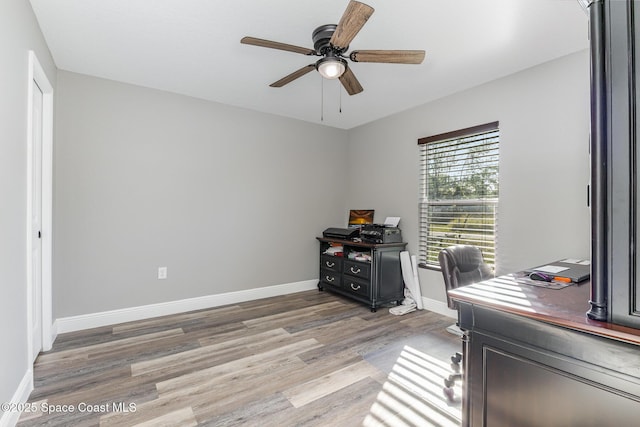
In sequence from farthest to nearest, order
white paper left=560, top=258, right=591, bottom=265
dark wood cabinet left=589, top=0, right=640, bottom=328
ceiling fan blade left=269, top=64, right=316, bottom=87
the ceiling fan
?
white paper left=560, top=258, right=591, bottom=265, ceiling fan blade left=269, top=64, right=316, bottom=87, the ceiling fan, dark wood cabinet left=589, top=0, right=640, bottom=328

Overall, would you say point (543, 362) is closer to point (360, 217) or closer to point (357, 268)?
point (357, 268)

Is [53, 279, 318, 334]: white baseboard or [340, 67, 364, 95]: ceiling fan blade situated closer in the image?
[340, 67, 364, 95]: ceiling fan blade

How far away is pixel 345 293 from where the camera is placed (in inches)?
155

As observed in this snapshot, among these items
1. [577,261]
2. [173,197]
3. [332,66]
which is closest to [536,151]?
[577,261]

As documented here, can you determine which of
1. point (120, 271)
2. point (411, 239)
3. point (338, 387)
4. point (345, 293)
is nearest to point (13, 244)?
point (120, 271)

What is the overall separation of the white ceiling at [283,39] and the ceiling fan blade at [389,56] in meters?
0.28

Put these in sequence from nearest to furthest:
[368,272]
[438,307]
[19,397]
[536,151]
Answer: [19,397], [536,151], [438,307], [368,272]

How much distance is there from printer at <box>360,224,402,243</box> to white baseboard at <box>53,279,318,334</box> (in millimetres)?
1216

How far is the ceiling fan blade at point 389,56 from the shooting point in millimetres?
1940

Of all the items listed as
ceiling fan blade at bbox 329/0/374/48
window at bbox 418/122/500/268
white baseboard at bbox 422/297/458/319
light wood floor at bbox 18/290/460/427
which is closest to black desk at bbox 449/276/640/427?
light wood floor at bbox 18/290/460/427

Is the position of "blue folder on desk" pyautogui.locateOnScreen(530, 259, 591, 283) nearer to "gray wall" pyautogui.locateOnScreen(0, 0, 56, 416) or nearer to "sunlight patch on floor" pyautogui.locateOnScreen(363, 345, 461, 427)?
"sunlight patch on floor" pyautogui.locateOnScreen(363, 345, 461, 427)

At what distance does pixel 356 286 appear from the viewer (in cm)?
375

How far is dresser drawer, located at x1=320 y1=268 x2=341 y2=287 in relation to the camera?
13.4 feet

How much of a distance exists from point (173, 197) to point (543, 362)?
343 cm
